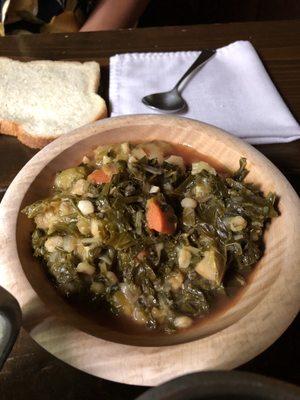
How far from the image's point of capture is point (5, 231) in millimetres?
1256

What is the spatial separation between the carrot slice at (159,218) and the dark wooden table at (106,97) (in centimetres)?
40

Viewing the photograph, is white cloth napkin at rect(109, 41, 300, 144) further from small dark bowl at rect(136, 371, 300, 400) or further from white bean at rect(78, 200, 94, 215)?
small dark bowl at rect(136, 371, 300, 400)

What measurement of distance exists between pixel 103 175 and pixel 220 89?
0.86 m

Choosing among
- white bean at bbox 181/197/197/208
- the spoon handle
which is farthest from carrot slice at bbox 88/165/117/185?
the spoon handle

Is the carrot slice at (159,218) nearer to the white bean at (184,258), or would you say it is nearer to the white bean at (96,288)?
the white bean at (184,258)

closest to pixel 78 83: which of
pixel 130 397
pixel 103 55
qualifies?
pixel 103 55

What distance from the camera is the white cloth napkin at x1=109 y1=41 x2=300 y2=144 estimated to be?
187 centimetres

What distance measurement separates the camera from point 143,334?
3.87 feet

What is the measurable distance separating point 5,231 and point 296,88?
1434 millimetres

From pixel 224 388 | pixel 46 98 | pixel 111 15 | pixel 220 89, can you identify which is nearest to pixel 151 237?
pixel 224 388

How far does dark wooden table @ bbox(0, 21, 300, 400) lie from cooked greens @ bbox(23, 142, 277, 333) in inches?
7.5

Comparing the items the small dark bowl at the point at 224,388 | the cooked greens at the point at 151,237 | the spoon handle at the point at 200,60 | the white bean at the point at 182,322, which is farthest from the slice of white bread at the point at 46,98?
the small dark bowl at the point at 224,388

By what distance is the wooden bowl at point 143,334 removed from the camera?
3.35 feet

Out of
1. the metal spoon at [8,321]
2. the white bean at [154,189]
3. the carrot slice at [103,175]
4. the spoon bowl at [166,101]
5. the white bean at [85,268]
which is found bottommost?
the white bean at [85,268]
